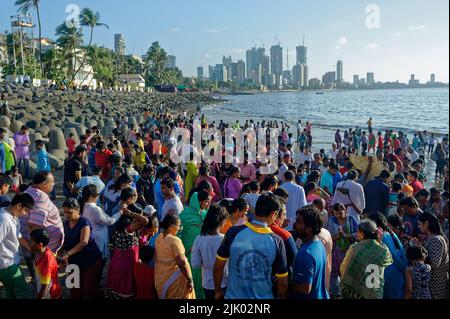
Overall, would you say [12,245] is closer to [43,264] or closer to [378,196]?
[43,264]

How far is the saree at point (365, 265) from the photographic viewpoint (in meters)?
4.16

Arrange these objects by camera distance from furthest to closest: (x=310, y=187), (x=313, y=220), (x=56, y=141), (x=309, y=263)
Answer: (x=56, y=141) < (x=310, y=187) < (x=313, y=220) < (x=309, y=263)

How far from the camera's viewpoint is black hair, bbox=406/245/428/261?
448 cm

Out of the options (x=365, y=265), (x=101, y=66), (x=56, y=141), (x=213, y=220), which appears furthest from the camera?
(x=101, y=66)

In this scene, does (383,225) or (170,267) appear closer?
(170,267)

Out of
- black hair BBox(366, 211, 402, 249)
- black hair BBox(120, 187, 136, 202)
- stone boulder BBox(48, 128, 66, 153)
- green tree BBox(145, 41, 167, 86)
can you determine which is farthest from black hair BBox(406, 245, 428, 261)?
green tree BBox(145, 41, 167, 86)

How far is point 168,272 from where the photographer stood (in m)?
4.29

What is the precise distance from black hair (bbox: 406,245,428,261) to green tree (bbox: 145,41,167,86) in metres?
112

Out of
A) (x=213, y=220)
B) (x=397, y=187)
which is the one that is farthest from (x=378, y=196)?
(x=213, y=220)

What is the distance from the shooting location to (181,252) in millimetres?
4199

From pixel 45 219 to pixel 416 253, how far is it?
4.20m
